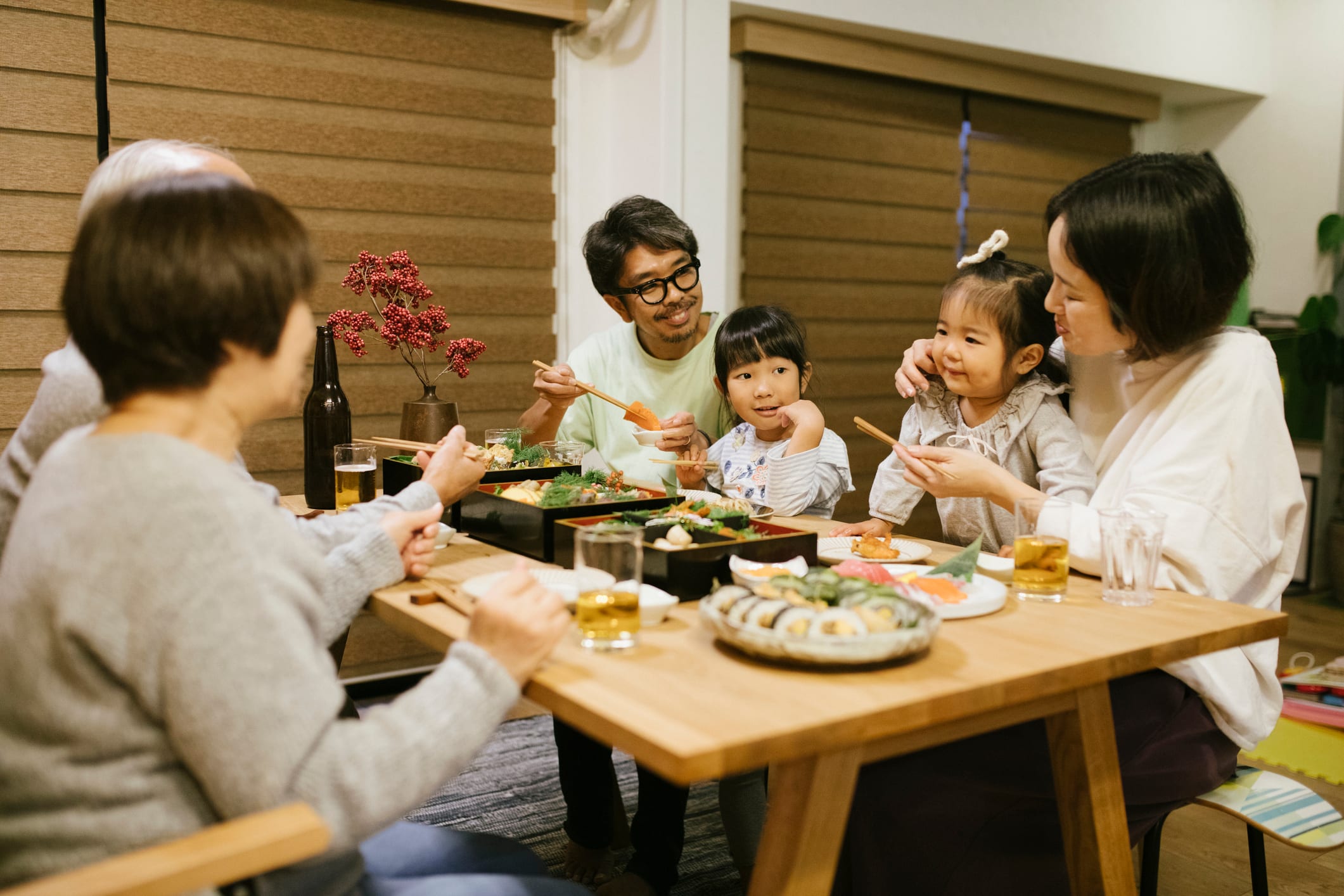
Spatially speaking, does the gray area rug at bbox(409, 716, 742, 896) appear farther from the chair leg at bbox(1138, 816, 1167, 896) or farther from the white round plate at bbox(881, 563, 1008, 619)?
the white round plate at bbox(881, 563, 1008, 619)

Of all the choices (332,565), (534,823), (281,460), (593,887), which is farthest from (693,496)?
(281,460)

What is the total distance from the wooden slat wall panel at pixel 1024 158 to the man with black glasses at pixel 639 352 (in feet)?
7.94

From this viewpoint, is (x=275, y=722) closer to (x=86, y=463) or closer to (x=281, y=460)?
(x=86, y=463)

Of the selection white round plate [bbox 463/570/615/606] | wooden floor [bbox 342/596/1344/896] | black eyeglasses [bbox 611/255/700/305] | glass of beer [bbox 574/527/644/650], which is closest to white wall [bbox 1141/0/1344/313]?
wooden floor [bbox 342/596/1344/896]

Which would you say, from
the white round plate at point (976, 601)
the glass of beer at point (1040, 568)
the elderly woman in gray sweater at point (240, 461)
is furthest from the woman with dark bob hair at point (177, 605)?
the glass of beer at point (1040, 568)

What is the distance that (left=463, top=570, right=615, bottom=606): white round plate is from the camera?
1284 millimetres

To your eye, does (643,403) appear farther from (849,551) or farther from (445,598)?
(445,598)

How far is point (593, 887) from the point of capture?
7.34 ft

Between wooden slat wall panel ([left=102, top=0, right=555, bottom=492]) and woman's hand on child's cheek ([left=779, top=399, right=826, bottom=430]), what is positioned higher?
wooden slat wall panel ([left=102, top=0, right=555, bottom=492])

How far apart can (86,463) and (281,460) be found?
98.7 inches

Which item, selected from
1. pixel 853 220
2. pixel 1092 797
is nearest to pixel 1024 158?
pixel 853 220

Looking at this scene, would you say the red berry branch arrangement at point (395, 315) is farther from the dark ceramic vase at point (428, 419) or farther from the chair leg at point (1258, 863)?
the chair leg at point (1258, 863)

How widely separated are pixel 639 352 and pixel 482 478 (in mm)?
963

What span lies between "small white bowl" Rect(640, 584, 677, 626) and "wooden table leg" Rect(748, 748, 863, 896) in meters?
0.28
